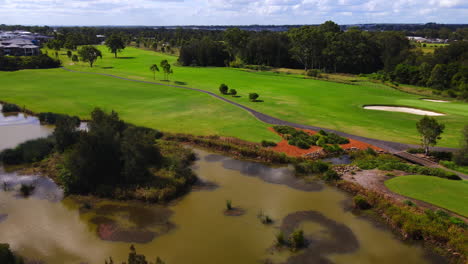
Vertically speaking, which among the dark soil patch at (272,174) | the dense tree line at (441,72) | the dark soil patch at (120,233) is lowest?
the dark soil patch at (120,233)

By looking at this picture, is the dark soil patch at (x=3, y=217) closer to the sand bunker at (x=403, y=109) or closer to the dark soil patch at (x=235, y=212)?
the dark soil patch at (x=235, y=212)

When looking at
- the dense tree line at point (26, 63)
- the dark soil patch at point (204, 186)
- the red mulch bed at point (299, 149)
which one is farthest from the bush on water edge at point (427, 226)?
the dense tree line at point (26, 63)

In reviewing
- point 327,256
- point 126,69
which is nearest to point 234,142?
point 327,256

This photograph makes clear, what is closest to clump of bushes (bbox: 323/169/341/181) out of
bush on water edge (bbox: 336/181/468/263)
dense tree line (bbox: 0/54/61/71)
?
bush on water edge (bbox: 336/181/468/263)

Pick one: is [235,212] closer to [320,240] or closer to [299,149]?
[320,240]

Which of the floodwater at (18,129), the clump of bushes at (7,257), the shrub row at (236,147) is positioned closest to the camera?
the clump of bushes at (7,257)

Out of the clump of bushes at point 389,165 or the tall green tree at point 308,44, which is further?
the tall green tree at point 308,44

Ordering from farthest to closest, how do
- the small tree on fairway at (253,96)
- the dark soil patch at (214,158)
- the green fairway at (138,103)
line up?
the small tree on fairway at (253,96), the green fairway at (138,103), the dark soil patch at (214,158)

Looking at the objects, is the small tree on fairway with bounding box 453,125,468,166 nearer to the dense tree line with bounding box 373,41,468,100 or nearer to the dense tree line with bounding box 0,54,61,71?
the dense tree line with bounding box 373,41,468,100
